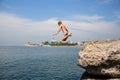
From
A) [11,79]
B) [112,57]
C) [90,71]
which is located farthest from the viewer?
[11,79]

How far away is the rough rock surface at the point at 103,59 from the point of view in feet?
39.6

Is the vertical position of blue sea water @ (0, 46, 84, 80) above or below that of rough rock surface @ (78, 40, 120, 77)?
below

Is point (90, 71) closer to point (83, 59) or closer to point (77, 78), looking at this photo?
point (83, 59)

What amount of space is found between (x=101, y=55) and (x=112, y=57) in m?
0.56

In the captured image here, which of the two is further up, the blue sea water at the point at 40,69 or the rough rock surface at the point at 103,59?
the rough rock surface at the point at 103,59

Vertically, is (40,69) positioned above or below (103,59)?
below

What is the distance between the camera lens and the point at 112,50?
12117mm

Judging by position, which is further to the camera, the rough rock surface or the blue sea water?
the blue sea water

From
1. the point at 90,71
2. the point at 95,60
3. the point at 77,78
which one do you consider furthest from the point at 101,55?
the point at 77,78

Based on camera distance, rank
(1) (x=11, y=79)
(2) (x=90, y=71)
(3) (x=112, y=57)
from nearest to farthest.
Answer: (3) (x=112, y=57)
(2) (x=90, y=71)
(1) (x=11, y=79)

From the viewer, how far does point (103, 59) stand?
12.0m

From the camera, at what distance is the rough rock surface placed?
12078 millimetres

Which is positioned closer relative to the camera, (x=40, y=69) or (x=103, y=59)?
(x=103, y=59)

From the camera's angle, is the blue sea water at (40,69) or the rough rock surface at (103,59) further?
the blue sea water at (40,69)
